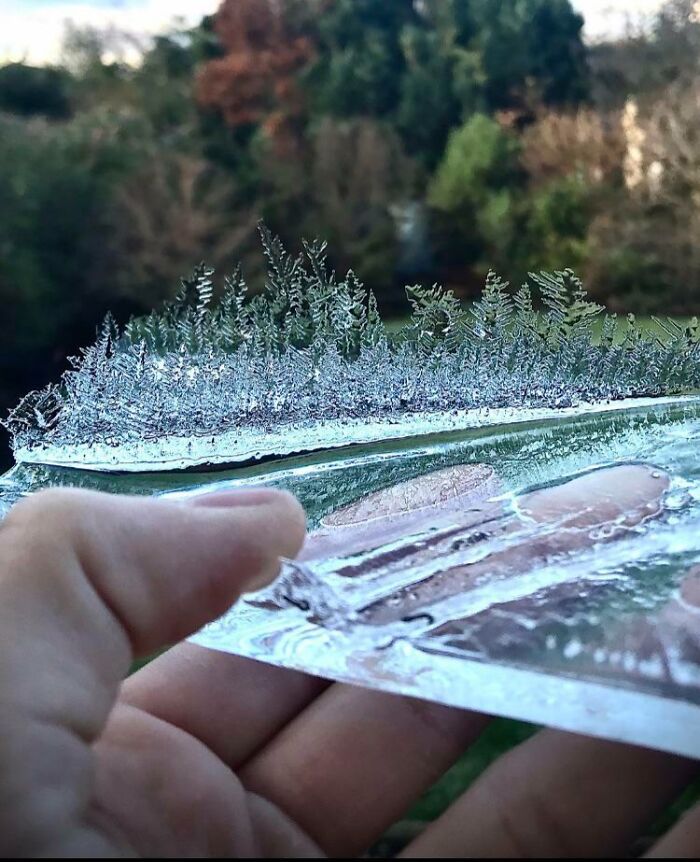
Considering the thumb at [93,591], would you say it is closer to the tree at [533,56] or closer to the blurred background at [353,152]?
the blurred background at [353,152]

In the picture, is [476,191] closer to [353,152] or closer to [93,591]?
[353,152]

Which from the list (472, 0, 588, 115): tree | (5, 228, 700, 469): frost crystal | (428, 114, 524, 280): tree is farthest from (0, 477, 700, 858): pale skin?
(472, 0, 588, 115): tree

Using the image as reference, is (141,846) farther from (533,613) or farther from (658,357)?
(658,357)

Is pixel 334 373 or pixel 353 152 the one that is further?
pixel 353 152

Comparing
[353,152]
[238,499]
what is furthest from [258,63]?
[238,499]

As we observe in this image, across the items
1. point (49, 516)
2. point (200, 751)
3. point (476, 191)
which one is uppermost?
point (476, 191)

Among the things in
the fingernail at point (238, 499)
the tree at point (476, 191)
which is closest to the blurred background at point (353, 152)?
the tree at point (476, 191)

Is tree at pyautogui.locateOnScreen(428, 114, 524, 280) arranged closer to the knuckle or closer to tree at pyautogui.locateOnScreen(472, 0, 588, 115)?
tree at pyautogui.locateOnScreen(472, 0, 588, 115)
